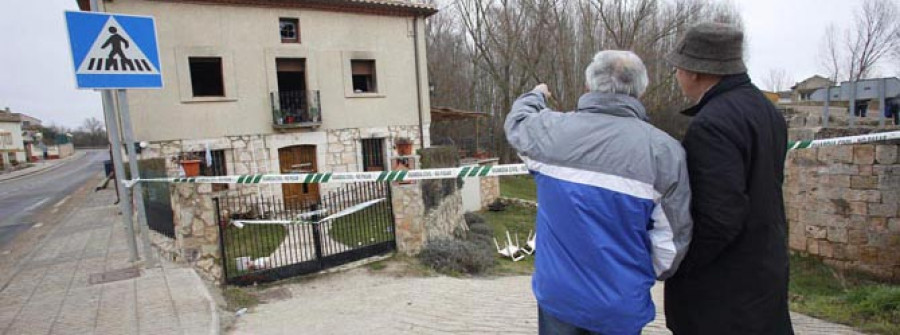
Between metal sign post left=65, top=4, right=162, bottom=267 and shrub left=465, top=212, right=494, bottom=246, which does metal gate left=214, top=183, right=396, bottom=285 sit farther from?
shrub left=465, top=212, right=494, bottom=246

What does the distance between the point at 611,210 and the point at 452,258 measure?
5212mm

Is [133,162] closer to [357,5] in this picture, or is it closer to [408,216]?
[408,216]

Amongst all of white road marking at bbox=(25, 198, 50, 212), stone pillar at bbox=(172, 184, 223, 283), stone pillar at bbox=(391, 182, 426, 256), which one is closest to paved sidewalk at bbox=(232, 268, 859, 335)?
stone pillar at bbox=(172, 184, 223, 283)

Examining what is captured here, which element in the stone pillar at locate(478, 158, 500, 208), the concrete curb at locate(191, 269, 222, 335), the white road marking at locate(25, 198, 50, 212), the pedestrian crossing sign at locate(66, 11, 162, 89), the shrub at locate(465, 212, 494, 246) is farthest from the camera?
the stone pillar at locate(478, 158, 500, 208)

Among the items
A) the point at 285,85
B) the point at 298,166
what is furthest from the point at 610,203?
the point at 285,85

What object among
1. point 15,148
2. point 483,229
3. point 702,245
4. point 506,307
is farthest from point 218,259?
point 15,148

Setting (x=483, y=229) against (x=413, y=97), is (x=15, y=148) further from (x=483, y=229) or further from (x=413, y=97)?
(x=483, y=229)

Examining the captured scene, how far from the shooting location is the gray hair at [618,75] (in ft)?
6.31

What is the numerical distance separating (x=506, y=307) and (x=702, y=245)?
2940 mm

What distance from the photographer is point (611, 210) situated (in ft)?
5.91

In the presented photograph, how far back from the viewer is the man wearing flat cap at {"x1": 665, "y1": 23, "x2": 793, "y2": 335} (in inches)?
69.8

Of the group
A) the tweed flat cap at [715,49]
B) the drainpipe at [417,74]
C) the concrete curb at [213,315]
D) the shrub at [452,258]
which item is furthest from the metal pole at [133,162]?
the drainpipe at [417,74]

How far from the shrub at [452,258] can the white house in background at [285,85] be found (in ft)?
25.3

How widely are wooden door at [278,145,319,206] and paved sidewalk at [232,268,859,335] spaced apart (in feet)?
27.2
